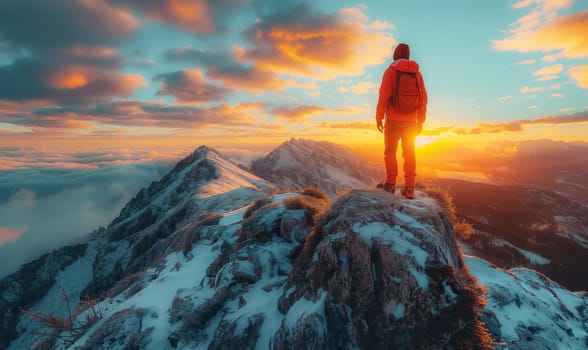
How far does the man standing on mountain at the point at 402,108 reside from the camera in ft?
28.3

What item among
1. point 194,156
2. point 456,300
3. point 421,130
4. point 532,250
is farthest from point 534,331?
point 532,250

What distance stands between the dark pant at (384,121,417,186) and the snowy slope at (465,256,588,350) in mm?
6728

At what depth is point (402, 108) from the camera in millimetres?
8820

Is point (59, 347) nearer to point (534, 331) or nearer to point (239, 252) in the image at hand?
point (239, 252)

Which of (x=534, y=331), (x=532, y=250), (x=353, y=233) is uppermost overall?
(x=353, y=233)

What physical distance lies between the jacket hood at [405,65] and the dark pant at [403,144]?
5.98 ft

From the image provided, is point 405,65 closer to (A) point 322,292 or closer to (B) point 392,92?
(B) point 392,92

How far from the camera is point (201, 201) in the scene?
53.8m

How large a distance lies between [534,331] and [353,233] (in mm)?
11843

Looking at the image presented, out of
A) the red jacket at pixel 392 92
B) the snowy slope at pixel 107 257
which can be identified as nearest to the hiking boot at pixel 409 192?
the red jacket at pixel 392 92

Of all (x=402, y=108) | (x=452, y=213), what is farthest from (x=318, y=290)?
(x=402, y=108)

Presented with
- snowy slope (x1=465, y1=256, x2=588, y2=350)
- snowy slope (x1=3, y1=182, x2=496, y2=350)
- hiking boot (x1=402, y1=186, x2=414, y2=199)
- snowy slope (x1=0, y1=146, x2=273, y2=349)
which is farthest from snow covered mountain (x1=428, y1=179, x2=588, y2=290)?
snowy slope (x1=3, y1=182, x2=496, y2=350)

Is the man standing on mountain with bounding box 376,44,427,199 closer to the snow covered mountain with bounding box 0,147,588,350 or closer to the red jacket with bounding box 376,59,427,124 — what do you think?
the red jacket with bounding box 376,59,427,124

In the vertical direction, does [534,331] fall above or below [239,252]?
below
